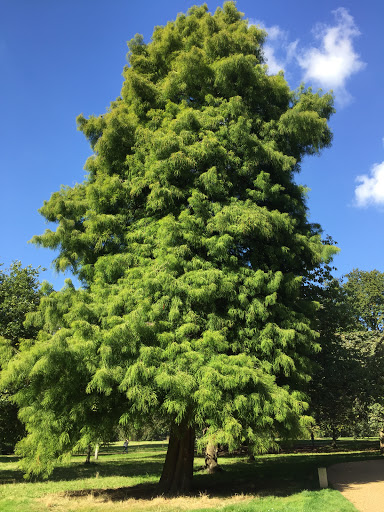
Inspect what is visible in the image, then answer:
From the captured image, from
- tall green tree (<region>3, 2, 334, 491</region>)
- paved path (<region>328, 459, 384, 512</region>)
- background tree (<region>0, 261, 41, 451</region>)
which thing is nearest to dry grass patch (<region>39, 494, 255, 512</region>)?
tall green tree (<region>3, 2, 334, 491</region>)

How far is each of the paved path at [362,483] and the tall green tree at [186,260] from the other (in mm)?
2037

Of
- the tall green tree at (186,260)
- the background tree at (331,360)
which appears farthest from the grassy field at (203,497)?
the background tree at (331,360)

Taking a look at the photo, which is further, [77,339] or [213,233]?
[213,233]

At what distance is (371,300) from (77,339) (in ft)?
104

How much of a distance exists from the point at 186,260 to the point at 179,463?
5541 millimetres

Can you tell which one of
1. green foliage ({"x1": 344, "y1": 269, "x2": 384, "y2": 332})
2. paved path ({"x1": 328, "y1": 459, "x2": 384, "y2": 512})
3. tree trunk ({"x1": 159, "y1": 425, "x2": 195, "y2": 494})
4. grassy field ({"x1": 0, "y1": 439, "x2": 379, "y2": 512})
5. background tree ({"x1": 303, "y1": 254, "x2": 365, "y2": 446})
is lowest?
grassy field ({"x1": 0, "y1": 439, "x2": 379, "y2": 512})

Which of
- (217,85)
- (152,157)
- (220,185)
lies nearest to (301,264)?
(220,185)

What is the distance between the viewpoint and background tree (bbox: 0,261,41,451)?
1390 centimetres

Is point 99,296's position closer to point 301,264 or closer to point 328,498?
point 301,264

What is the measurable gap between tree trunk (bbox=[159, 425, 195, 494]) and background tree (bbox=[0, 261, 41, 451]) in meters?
5.91

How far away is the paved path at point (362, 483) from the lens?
8266 mm

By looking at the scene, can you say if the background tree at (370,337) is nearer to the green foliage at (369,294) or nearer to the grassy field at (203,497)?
the green foliage at (369,294)

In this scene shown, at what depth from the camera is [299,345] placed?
1030 cm

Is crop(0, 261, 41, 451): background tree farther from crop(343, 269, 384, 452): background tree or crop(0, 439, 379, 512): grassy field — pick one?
crop(343, 269, 384, 452): background tree
